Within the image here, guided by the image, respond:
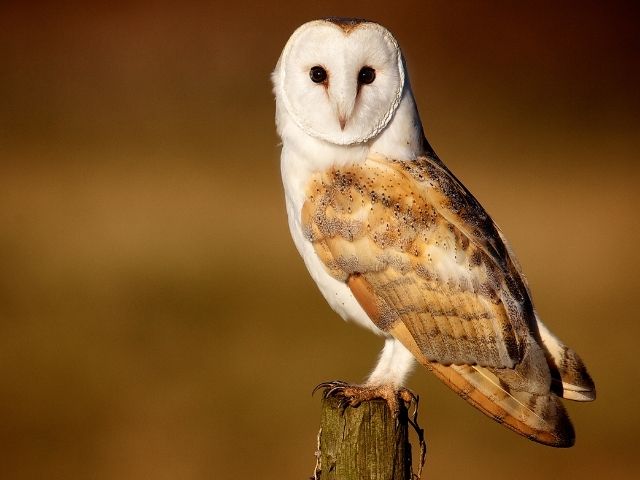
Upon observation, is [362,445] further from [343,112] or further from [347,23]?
[347,23]

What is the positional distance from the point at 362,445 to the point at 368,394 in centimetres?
31

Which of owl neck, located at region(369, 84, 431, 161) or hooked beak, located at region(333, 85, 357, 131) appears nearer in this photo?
hooked beak, located at region(333, 85, 357, 131)

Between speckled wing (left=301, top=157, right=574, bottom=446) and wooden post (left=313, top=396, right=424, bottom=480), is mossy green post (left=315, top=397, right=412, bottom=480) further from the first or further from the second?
speckled wing (left=301, top=157, right=574, bottom=446)

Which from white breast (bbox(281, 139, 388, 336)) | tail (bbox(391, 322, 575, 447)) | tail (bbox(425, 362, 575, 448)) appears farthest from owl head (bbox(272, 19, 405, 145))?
tail (bbox(425, 362, 575, 448))

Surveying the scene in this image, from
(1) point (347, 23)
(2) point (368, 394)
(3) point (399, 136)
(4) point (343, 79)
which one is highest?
(1) point (347, 23)

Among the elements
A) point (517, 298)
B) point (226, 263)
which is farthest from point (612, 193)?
point (517, 298)

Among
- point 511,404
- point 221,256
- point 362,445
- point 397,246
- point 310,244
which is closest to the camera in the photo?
point 362,445

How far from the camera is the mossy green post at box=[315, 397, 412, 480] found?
348 cm

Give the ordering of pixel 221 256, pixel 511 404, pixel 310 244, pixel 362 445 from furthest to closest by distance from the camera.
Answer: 1. pixel 221 256
2. pixel 310 244
3. pixel 511 404
4. pixel 362 445

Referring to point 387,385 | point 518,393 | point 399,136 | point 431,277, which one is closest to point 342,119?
point 399,136

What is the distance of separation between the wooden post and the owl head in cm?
99

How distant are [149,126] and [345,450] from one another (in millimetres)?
11152

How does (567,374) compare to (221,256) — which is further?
(221,256)

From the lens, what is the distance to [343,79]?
3834 mm
